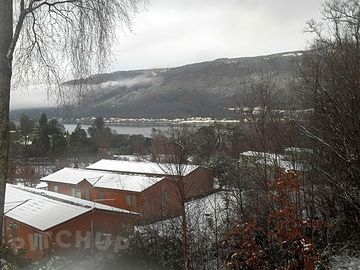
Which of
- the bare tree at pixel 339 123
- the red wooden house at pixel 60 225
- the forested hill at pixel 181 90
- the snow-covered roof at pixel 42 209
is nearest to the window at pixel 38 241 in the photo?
the red wooden house at pixel 60 225

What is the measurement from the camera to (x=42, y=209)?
62.3 feet

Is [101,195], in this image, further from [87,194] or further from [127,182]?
[127,182]

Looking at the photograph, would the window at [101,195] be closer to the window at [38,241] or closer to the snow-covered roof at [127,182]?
the snow-covered roof at [127,182]

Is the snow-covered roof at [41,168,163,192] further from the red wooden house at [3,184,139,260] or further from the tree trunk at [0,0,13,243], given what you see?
the tree trunk at [0,0,13,243]

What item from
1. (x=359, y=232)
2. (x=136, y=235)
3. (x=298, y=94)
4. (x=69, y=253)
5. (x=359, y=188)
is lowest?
(x=69, y=253)

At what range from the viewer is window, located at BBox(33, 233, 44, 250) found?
16823 mm

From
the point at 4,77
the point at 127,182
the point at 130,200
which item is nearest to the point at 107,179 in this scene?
the point at 127,182

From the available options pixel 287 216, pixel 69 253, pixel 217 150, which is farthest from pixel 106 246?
pixel 217 150

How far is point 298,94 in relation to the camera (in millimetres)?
11008

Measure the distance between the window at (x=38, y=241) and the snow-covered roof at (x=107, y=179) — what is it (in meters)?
11.1

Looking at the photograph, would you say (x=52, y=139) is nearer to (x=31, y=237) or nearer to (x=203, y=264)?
(x=31, y=237)

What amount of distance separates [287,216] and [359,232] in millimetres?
3048

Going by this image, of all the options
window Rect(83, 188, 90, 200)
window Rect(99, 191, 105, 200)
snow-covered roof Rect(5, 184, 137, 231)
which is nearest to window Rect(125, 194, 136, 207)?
window Rect(99, 191, 105, 200)

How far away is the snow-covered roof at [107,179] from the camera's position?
28.6 metres
